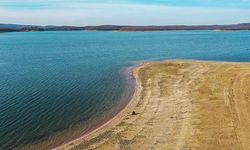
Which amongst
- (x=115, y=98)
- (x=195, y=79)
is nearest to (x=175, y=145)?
(x=115, y=98)

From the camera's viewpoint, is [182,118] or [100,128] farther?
[182,118]

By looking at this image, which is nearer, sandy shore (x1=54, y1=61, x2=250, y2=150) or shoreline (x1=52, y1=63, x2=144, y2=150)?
sandy shore (x1=54, y1=61, x2=250, y2=150)

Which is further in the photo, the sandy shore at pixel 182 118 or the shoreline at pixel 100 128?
the shoreline at pixel 100 128

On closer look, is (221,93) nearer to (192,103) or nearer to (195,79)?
(192,103)

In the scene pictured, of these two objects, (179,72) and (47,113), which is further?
(179,72)

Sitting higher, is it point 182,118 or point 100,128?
point 182,118

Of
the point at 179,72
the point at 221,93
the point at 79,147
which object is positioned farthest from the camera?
the point at 179,72

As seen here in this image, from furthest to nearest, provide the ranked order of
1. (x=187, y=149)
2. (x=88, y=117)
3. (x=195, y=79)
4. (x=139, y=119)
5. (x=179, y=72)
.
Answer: (x=179, y=72)
(x=195, y=79)
(x=88, y=117)
(x=139, y=119)
(x=187, y=149)

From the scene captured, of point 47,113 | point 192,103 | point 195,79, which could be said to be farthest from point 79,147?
point 195,79
